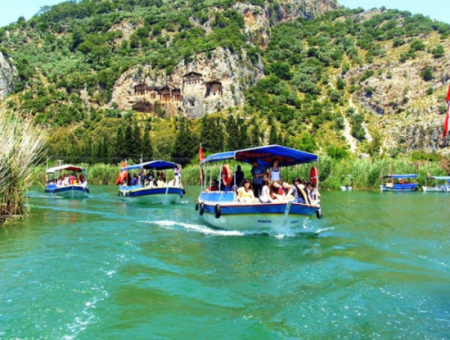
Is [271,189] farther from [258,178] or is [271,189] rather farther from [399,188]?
[399,188]

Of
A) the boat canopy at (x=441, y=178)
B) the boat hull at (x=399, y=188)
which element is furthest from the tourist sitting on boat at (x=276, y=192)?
the boat canopy at (x=441, y=178)

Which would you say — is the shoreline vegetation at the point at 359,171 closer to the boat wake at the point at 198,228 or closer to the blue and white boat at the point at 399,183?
the blue and white boat at the point at 399,183

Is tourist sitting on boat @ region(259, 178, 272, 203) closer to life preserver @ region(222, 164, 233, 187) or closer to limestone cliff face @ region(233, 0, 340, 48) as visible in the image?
life preserver @ region(222, 164, 233, 187)

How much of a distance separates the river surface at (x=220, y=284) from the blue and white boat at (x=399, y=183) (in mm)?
36880

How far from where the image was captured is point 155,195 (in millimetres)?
34156

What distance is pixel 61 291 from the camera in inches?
432

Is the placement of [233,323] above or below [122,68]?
below

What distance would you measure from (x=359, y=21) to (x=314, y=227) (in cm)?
17535

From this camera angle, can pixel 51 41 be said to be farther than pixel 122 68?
Yes

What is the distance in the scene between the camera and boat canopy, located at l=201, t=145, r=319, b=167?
64.8ft

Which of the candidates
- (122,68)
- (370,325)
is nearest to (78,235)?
(370,325)

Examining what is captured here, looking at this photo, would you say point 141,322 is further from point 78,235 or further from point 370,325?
point 78,235

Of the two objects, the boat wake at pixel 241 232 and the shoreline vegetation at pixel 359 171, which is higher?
the shoreline vegetation at pixel 359 171

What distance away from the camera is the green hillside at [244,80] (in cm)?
9469
